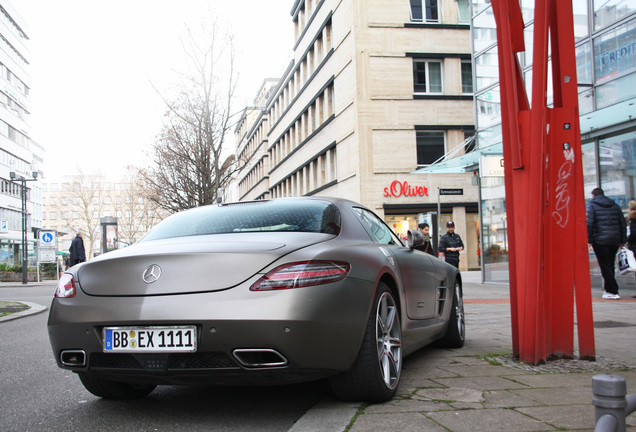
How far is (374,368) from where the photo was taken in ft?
12.0

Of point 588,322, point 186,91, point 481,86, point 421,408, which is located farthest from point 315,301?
point 186,91

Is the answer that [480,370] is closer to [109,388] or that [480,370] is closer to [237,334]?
[237,334]

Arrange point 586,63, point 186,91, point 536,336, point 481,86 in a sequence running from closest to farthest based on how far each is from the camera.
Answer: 1. point 536,336
2. point 586,63
3. point 481,86
4. point 186,91

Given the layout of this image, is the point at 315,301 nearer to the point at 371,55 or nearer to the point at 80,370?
the point at 80,370

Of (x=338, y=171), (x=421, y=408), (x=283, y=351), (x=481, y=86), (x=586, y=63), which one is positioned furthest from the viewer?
(x=338, y=171)

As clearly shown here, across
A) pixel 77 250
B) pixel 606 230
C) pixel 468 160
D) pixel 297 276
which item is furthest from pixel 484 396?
pixel 77 250

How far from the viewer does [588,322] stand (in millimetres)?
4891

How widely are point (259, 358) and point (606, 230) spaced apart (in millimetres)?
9494

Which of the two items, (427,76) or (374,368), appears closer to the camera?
(374,368)

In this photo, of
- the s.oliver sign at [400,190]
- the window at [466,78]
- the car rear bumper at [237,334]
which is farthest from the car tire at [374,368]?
the window at [466,78]

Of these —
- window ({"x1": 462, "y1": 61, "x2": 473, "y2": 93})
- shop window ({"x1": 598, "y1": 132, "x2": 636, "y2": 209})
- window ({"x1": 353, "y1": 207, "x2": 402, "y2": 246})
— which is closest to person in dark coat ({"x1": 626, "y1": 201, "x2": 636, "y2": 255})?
shop window ({"x1": 598, "y1": 132, "x2": 636, "y2": 209})

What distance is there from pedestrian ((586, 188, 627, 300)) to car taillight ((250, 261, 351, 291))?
897cm

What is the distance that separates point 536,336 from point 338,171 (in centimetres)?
2944

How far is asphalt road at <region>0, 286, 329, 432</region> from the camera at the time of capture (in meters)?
3.58
